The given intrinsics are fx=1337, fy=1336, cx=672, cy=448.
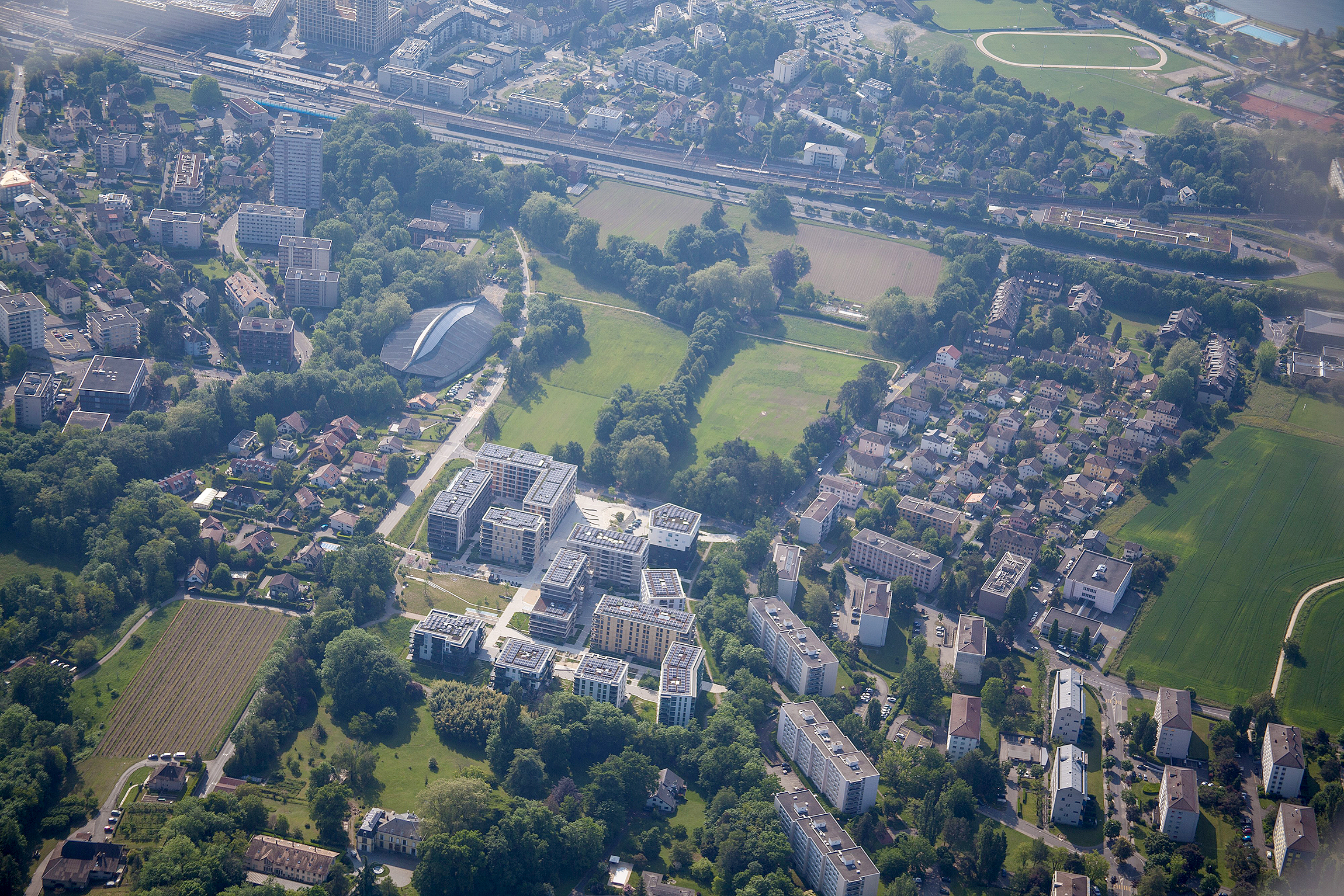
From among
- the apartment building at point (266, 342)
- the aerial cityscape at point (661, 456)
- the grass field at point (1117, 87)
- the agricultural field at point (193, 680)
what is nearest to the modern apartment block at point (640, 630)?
the aerial cityscape at point (661, 456)

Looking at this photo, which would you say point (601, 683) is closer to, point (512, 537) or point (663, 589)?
point (663, 589)

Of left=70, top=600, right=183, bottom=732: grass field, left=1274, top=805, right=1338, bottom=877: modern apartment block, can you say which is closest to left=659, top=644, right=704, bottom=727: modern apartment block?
left=70, top=600, right=183, bottom=732: grass field

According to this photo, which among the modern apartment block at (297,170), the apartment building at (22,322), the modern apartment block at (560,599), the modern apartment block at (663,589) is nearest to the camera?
the modern apartment block at (560,599)

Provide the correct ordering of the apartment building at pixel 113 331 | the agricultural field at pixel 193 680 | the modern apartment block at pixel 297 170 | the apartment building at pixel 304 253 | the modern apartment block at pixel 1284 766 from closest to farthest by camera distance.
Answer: the agricultural field at pixel 193 680
the modern apartment block at pixel 1284 766
the apartment building at pixel 113 331
the apartment building at pixel 304 253
the modern apartment block at pixel 297 170

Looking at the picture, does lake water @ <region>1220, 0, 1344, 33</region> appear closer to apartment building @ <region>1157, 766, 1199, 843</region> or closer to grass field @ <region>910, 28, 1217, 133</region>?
grass field @ <region>910, 28, 1217, 133</region>

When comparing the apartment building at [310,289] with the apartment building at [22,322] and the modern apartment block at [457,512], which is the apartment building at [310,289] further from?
the modern apartment block at [457,512]

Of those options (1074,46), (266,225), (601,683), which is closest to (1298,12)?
(1074,46)
